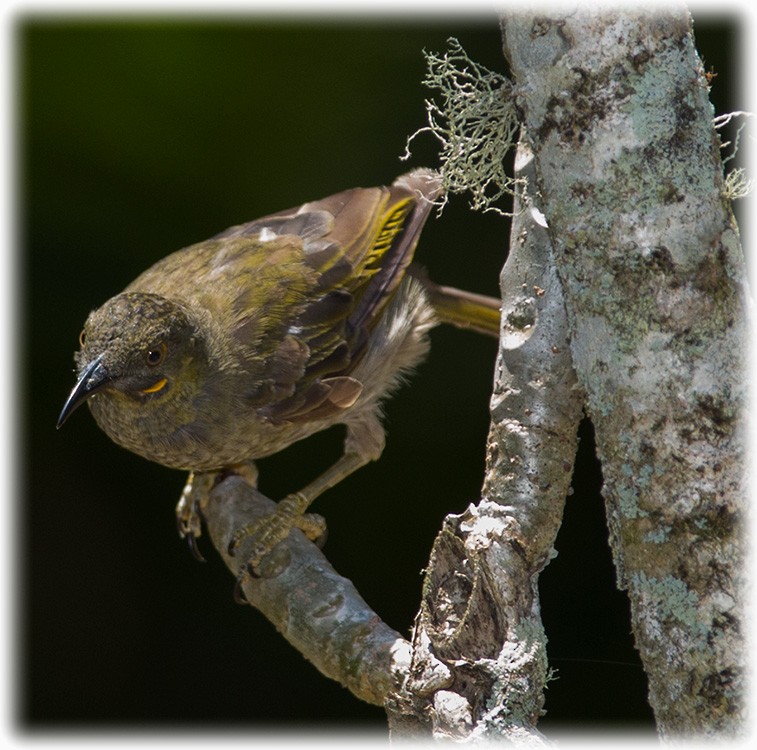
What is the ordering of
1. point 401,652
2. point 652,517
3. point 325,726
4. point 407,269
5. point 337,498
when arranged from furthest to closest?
point 337,498 → point 325,726 → point 407,269 → point 401,652 → point 652,517

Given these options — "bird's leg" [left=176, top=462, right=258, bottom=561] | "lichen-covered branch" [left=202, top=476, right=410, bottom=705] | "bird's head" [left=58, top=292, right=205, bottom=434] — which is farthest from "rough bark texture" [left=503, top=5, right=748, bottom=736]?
"bird's leg" [left=176, top=462, right=258, bottom=561]

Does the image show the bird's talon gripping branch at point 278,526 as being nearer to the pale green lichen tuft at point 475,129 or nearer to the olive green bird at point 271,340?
the olive green bird at point 271,340

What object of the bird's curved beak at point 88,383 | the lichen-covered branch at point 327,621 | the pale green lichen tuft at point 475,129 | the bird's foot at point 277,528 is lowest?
the lichen-covered branch at point 327,621

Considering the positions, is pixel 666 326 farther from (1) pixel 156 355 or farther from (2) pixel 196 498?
(2) pixel 196 498

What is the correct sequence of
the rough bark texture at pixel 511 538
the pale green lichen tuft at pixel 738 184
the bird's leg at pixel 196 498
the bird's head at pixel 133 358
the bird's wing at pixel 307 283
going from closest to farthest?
the pale green lichen tuft at pixel 738 184, the rough bark texture at pixel 511 538, the bird's head at pixel 133 358, the bird's wing at pixel 307 283, the bird's leg at pixel 196 498

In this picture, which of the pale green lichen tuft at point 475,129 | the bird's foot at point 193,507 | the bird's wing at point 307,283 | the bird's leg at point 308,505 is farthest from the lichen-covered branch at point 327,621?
the pale green lichen tuft at point 475,129

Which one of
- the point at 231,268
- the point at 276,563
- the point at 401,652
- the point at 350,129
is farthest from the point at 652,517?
the point at 350,129

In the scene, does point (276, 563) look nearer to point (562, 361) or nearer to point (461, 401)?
point (562, 361)

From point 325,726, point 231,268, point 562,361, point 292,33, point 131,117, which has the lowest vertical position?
point 325,726
